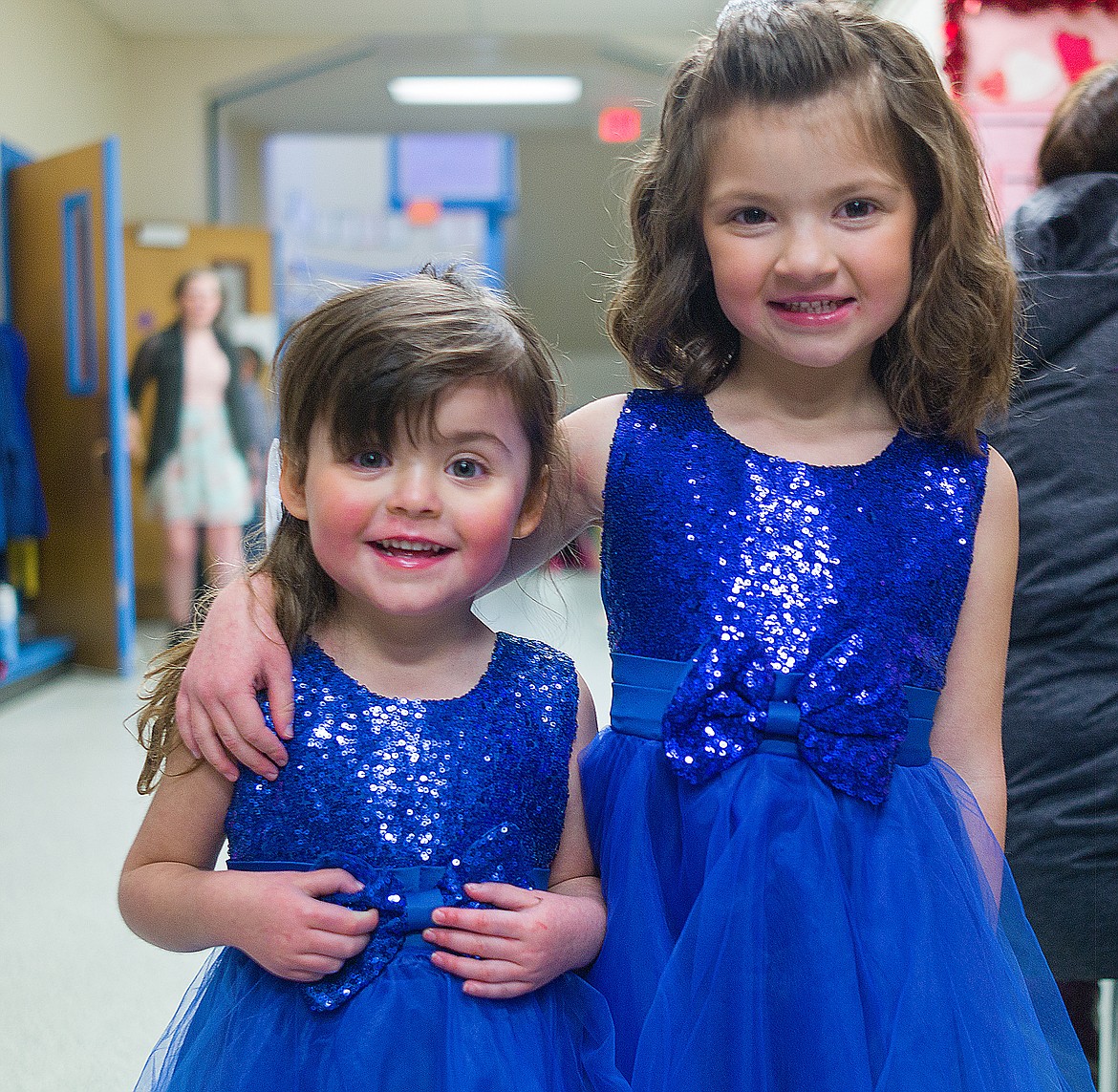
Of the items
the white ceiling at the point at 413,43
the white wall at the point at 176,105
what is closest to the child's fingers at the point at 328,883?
the white ceiling at the point at 413,43

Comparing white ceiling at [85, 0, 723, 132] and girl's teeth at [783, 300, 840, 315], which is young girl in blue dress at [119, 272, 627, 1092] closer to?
girl's teeth at [783, 300, 840, 315]

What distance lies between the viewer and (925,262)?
1.05m

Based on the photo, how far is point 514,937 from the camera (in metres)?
0.90

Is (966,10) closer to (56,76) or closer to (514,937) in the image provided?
(514,937)

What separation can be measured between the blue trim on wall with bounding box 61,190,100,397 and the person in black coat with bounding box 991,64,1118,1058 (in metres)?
4.06

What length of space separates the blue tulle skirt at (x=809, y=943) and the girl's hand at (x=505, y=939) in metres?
0.06

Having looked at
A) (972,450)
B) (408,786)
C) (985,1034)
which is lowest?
(985,1034)

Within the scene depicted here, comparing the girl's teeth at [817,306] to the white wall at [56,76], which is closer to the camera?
the girl's teeth at [817,306]

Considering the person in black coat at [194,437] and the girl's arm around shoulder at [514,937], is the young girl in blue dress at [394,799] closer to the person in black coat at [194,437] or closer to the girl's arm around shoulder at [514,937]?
the girl's arm around shoulder at [514,937]

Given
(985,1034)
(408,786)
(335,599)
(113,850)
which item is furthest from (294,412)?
(113,850)

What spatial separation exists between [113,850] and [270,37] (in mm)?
5369

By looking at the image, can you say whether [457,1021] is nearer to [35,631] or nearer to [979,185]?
[979,185]

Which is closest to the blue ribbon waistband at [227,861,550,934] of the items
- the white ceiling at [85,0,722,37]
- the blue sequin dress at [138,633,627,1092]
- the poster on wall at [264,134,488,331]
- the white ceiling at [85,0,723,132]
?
the blue sequin dress at [138,633,627,1092]

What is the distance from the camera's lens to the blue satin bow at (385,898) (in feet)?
2.93
